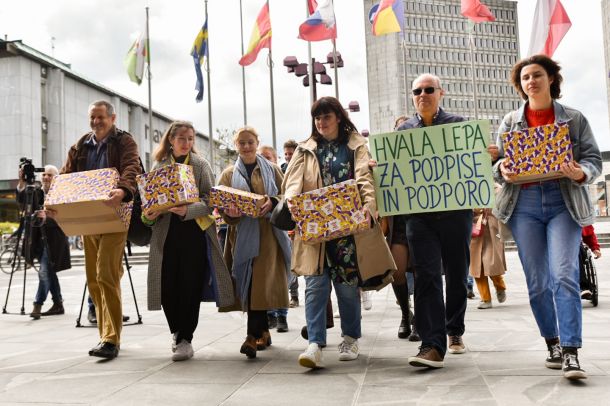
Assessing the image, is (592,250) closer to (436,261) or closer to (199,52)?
(436,261)

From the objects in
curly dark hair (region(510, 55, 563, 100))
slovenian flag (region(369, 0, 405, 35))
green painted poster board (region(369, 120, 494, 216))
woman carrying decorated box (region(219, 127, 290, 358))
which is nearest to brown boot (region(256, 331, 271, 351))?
woman carrying decorated box (region(219, 127, 290, 358))

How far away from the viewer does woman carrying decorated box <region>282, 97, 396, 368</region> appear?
488 centimetres

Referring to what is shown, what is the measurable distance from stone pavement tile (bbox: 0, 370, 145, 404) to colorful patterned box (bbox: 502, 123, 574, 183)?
299cm

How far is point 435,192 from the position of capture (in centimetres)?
488

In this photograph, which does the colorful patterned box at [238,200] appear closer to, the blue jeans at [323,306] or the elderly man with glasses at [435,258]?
the blue jeans at [323,306]

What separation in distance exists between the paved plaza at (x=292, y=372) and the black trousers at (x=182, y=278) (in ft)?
1.08

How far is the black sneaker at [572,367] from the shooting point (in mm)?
4008

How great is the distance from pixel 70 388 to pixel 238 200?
1889 millimetres

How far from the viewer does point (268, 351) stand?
5.71m

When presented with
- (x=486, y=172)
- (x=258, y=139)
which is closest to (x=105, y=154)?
(x=258, y=139)

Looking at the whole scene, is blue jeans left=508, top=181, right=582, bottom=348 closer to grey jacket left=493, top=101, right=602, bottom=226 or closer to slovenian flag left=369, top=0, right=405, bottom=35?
grey jacket left=493, top=101, right=602, bottom=226

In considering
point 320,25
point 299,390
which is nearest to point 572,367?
point 299,390

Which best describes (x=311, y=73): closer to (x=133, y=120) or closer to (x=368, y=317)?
(x=368, y=317)

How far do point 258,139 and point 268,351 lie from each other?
187 cm
